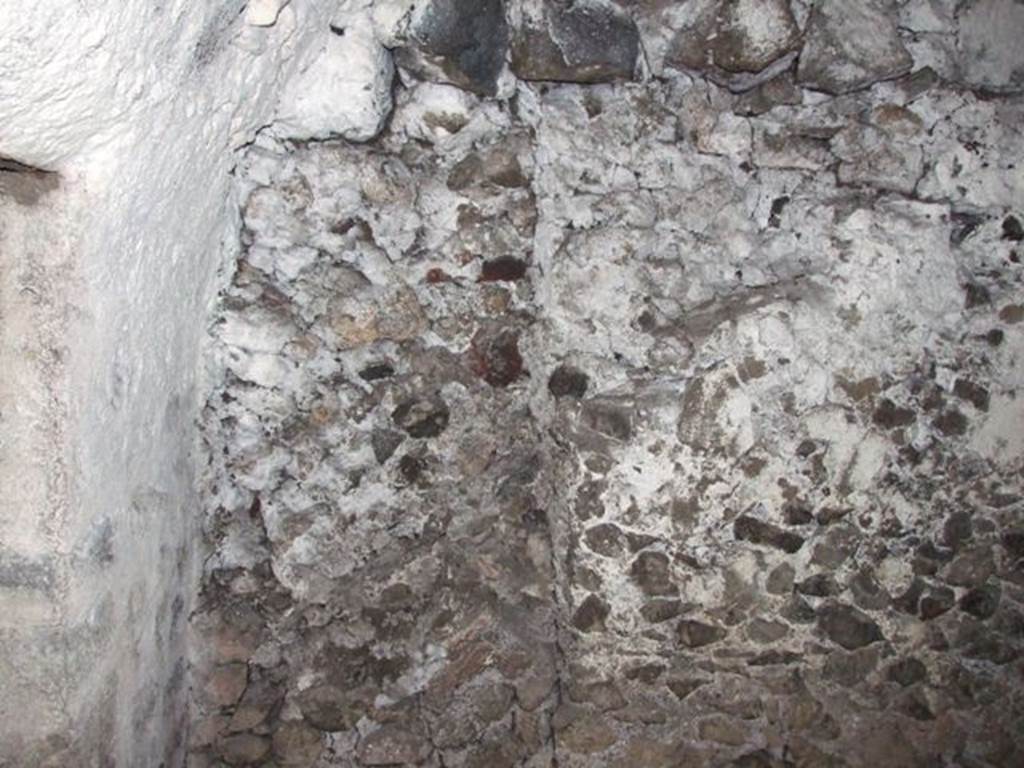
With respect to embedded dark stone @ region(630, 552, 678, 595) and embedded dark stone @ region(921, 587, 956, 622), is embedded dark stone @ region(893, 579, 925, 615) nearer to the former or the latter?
embedded dark stone @ region(921, 587, 956, 622)

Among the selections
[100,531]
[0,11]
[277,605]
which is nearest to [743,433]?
[277,605]

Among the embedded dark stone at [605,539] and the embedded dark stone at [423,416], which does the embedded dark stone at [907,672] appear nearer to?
the embedded dark stone at [605,539]

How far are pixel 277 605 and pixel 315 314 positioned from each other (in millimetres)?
498

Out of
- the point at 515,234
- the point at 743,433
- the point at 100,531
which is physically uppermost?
the point at 515,234

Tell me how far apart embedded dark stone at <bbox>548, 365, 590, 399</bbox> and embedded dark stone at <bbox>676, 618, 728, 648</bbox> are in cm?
44

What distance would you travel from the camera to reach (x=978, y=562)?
155 centimetres

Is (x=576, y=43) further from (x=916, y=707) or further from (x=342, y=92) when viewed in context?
(x=916, y=707)

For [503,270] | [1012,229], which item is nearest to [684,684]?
[503,270]

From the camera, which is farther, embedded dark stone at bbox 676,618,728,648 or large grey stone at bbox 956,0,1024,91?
embedded dark stone at bbox 676,618,728,648

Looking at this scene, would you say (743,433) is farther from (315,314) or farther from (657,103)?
(315,314)

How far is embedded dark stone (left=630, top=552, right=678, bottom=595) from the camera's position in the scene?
1.55 meters

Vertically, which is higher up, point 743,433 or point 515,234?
point 515,234

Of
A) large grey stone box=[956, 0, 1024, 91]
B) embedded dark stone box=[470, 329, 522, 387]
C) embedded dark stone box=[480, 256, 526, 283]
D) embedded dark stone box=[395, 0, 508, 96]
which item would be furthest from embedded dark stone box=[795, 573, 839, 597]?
embedded dark stone box=[395, 0, 508, 96]

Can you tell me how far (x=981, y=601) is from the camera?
1571 mm
